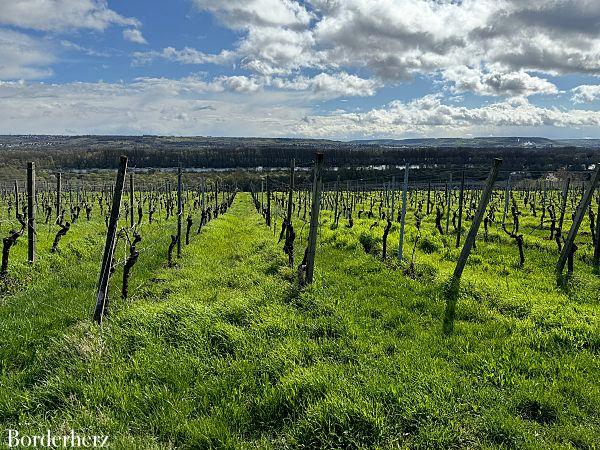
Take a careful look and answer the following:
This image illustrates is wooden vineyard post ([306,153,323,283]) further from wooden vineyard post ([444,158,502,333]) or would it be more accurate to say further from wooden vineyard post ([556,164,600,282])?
wooden vineyard post ([556,164,600,282])

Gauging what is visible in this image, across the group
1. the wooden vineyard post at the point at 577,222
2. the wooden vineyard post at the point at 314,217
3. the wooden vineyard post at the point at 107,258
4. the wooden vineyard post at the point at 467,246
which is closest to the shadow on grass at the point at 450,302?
the wooden vineyard post at the point at 467,246

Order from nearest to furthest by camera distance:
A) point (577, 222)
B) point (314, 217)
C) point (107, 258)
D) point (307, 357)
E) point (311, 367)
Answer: point (311, 367), point (307, 357), point (107, 258), point (314, 217), point (577, 222)

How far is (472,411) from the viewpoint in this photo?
480cm

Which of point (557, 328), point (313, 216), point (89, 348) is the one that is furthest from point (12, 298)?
point (557, 328)

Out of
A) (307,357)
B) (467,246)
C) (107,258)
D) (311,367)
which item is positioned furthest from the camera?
(467,246)

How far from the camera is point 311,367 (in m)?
5.62

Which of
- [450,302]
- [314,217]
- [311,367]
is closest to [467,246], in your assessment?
[450,302]

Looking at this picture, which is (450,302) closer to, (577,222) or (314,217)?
(314,217)

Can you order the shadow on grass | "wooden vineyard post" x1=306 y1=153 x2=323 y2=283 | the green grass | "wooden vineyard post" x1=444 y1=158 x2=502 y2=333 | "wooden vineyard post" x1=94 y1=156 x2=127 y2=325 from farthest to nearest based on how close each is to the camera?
"wooden vineyard post" x1=306 y1=153 x2=323 y2=283 → "wooden vineyard post" x1=444 y1=158 x2=502 y2=333 → the shadow on grass → "wooden vineyard post" x1=94 y1=156 x2=127 y2=325 → the green grass

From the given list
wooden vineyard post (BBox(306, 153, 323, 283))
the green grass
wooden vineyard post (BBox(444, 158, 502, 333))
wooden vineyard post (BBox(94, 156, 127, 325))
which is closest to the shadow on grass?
wooden vineyard post (BBox(444, 158, 502, 333))

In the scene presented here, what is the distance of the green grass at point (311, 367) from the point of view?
175 inches

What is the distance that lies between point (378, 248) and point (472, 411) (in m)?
11.3

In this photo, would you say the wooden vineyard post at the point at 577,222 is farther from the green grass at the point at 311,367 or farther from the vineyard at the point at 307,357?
the green grass at the point at 311,367

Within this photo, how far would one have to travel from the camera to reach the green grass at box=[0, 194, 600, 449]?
4434mm
